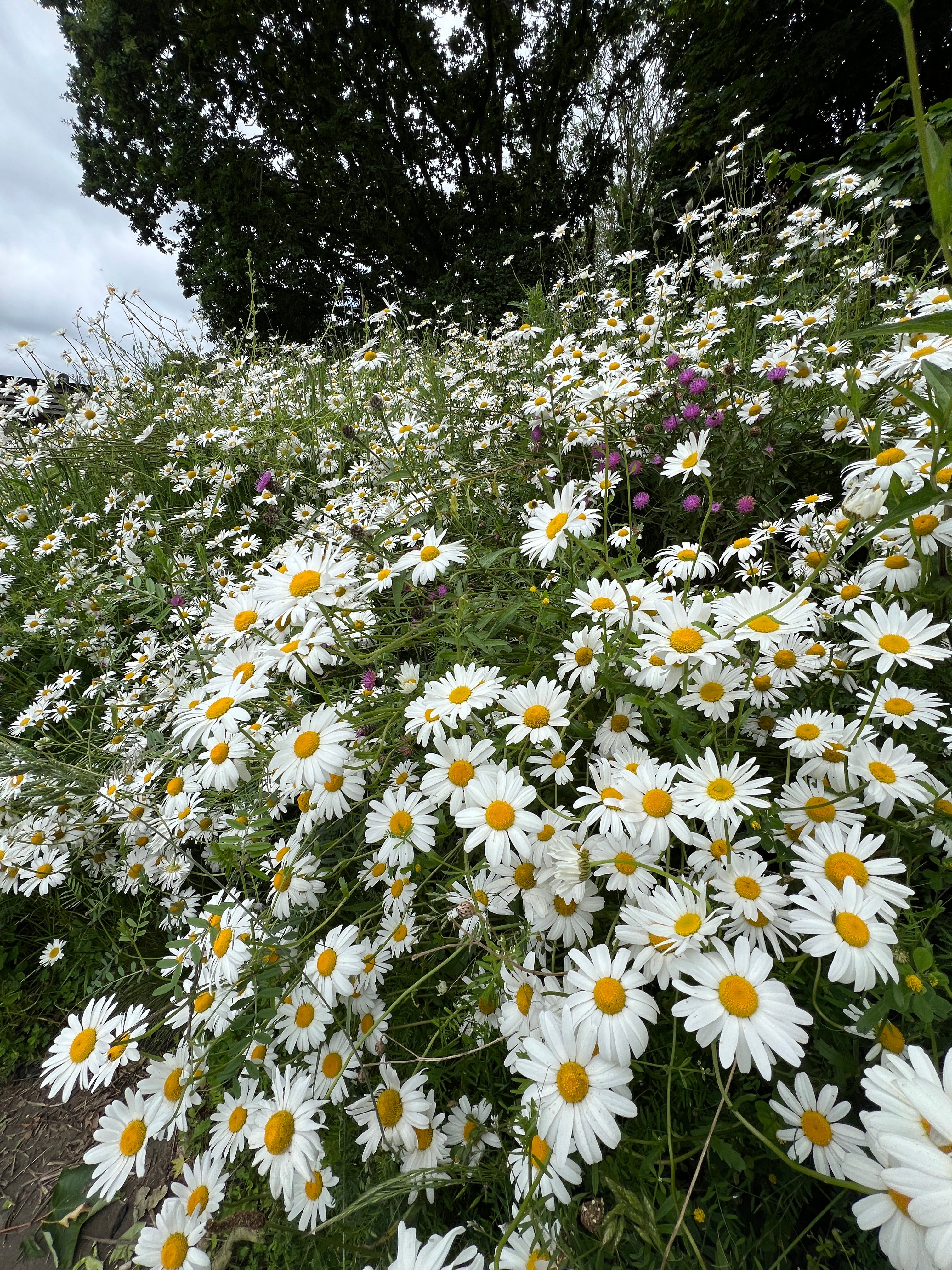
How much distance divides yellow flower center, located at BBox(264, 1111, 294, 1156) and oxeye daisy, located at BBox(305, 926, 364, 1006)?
0.16 metres

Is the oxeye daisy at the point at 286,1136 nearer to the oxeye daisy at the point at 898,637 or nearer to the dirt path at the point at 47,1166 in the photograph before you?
the dirt path at the point at 47,1166

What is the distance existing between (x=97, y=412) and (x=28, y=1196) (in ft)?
Result: 12.6

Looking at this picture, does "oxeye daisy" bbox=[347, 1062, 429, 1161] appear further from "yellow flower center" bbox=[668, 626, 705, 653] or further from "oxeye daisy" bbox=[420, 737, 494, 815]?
"yellow flower center" bbox=[668, 626, 705, 653]

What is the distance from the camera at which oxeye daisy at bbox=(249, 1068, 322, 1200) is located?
838 millimetres

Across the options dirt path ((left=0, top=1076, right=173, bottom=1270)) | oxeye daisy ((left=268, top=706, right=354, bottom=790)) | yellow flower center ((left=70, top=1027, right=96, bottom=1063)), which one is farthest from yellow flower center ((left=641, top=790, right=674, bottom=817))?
dirt path ((left=0, top=1076, right=173, bottom=1270))

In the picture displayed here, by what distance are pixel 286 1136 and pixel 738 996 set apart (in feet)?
2.35

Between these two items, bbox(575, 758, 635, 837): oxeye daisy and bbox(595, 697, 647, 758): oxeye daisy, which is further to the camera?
bbox(595, 697, 647, 758): oxeye daisy

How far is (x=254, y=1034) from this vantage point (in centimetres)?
94

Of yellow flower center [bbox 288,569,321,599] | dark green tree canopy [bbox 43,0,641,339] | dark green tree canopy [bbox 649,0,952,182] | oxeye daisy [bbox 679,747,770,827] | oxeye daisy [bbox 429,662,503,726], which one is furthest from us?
dark green tree canopy [bbox 43,0,641,339]

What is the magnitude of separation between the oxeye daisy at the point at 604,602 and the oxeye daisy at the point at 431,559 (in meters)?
0.30

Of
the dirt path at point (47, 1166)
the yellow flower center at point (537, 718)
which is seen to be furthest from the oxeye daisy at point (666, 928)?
the dirt path at point (47, 1166)

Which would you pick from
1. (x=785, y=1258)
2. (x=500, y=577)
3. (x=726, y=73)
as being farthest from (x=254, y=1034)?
(x=726, y=73)

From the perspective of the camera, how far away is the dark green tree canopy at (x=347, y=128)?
31.0ft

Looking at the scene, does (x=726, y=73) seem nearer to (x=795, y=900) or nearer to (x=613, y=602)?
(x=613, y=602)
